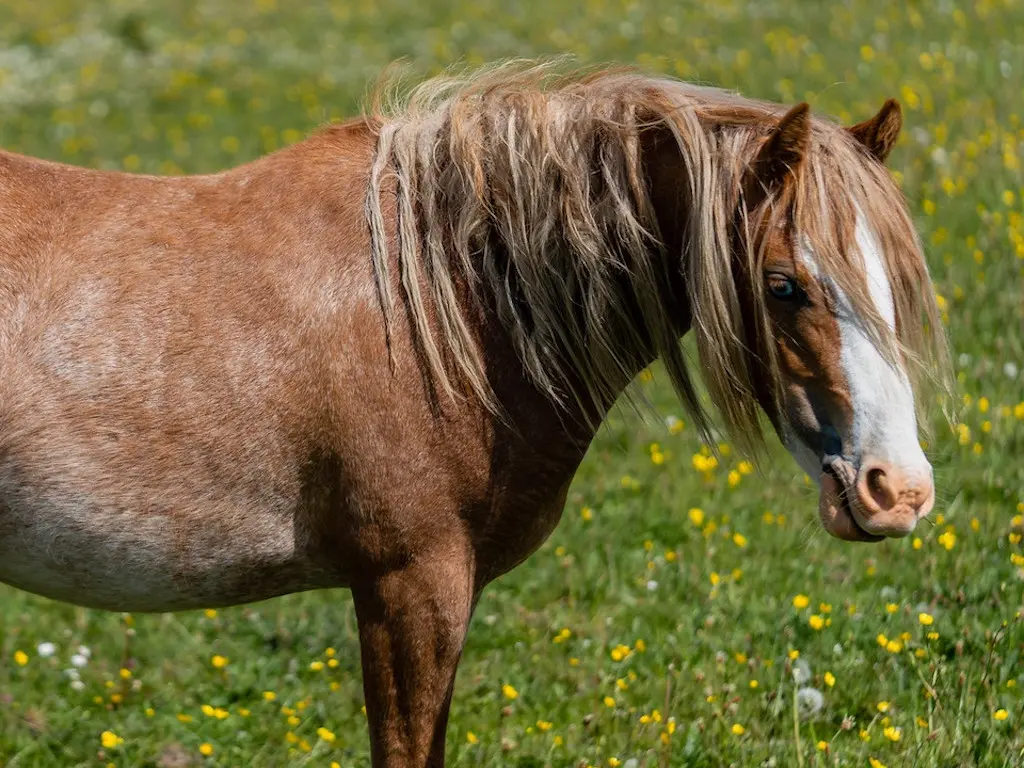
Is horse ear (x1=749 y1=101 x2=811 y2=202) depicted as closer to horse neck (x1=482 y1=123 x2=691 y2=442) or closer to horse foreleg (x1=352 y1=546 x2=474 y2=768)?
horse neck (x1=482 y1=123 x2=691 y2=442)

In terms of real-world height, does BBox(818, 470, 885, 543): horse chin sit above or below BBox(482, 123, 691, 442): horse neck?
below

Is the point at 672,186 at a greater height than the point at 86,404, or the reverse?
the point at 672,186

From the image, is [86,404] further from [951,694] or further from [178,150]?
[178,150]

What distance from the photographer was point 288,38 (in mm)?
14117

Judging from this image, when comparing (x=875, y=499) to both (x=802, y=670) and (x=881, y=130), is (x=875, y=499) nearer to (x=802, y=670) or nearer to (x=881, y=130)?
(x=881, y=130)

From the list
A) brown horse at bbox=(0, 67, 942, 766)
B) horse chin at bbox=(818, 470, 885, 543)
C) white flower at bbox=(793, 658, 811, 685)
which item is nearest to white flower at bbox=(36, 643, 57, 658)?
brown horse at bbox=(0, 67, 942, 766)

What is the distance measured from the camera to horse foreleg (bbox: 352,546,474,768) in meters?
2.88

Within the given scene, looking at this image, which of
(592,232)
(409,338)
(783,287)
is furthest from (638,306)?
(409,338)

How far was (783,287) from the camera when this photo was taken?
8.66ft

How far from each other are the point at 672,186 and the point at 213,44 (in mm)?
12448

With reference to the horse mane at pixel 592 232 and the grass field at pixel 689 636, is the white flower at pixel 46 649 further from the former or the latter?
the horse mane at pixel 592 232

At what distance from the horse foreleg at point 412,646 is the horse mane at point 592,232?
45cm

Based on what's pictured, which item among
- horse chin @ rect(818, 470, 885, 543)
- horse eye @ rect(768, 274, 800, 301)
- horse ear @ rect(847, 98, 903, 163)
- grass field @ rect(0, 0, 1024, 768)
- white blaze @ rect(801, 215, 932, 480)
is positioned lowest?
grass field @ rect(0, 0, 1024, 768)

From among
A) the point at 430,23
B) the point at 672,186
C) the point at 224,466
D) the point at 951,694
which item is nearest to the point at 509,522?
the point at 224,466
